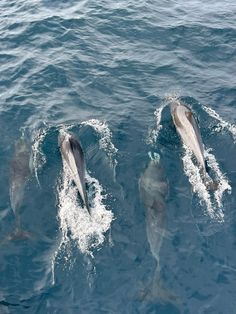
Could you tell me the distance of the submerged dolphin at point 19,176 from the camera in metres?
16.5

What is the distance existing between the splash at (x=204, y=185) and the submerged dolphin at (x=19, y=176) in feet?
22.8

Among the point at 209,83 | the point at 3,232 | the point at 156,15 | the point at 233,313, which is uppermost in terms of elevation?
the point at 156,15

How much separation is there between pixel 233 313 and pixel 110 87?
1424cm

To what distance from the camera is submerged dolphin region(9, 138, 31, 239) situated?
16545 mm

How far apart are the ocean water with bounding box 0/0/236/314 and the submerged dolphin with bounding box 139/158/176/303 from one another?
0.48 feet

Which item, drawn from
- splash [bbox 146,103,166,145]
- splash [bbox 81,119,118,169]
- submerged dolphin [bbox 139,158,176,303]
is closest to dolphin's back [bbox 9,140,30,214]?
splash [bbox 81,119,118,169]

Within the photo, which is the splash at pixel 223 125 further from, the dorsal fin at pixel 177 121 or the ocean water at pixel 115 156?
the dorsal fin at pixel 177 121

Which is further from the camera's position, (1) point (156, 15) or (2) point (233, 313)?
(1) point (156, 15)

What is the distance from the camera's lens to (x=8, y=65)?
2612 cm

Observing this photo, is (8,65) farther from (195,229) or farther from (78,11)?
(195,229)

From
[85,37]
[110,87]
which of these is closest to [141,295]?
[110,87]

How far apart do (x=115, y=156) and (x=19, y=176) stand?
4.30 meters

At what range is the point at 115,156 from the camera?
19.0 metres

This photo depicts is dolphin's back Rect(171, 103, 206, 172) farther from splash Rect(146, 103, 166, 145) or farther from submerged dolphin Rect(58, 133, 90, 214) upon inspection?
submerged dolphin Rect(58, 133, 90, 214)
